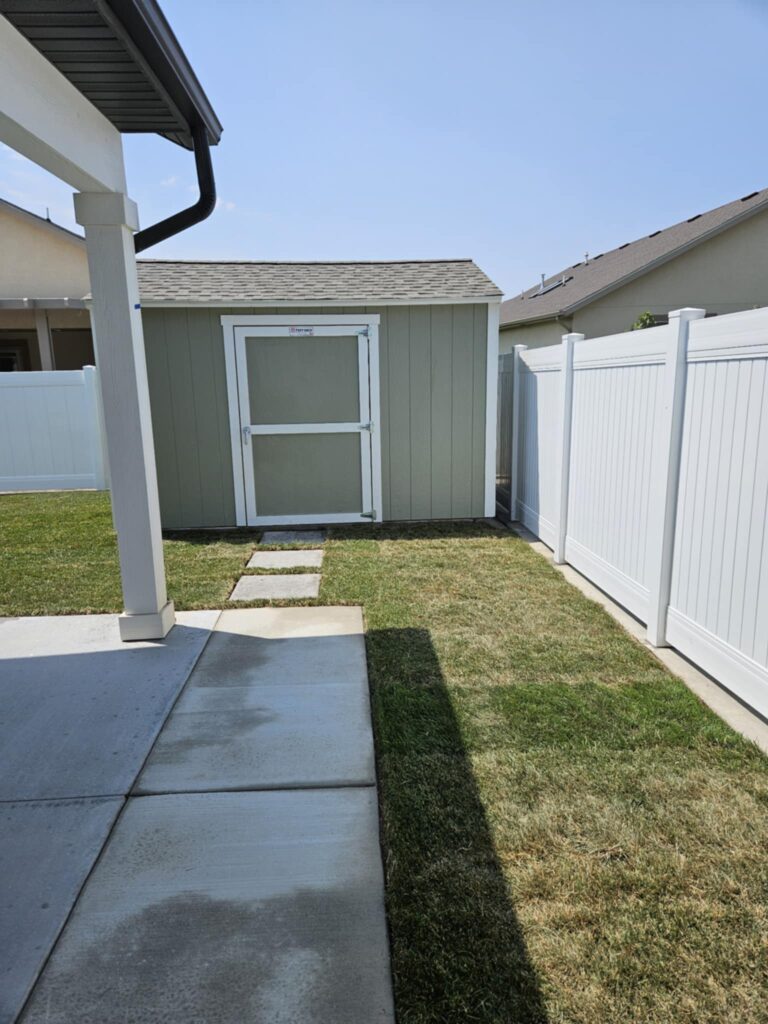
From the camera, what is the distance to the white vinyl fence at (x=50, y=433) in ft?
31.0

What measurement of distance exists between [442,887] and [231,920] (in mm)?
636

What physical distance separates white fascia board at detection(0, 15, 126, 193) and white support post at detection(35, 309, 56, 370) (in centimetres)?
999

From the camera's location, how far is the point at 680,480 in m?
3.59

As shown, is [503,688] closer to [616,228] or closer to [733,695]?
[733,695]

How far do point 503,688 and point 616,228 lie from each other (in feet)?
59.0

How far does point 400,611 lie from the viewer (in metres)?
4.48

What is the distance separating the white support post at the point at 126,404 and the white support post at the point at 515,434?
4.26m

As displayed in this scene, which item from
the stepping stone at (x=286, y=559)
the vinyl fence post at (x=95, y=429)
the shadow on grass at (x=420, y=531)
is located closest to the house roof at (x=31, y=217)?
Answer: the vinyl fence post at (x=95, y=429)

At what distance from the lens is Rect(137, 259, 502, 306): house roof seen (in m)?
6.65

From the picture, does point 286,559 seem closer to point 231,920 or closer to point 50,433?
point 231,920

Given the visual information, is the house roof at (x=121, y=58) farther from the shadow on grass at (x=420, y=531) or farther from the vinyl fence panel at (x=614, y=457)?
the shadow on grass at (x=420, y=531)

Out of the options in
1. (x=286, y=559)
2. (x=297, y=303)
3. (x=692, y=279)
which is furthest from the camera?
(x=692, y=279)

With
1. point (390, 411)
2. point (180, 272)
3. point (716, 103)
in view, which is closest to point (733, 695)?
point (390, 411)

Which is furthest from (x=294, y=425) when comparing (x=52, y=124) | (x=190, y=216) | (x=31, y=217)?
(x=31, y=217)
